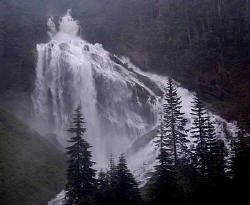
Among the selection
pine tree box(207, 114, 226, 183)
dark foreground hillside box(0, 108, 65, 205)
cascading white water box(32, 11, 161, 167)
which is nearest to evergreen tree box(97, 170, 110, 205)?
pine tree box(207, 114, 226, 183)

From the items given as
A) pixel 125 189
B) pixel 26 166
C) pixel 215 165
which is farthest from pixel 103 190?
pixel 26 166

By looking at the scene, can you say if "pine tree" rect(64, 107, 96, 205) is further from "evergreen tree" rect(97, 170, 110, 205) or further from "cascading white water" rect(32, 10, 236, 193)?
"cascading white water" rect(32, 10, 236, 193)

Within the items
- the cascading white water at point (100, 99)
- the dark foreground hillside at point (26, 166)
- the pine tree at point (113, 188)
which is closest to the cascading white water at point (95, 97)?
the cascading white water at point (100, 99)

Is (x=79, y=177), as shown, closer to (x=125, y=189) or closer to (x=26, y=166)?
(x=125, y=189)

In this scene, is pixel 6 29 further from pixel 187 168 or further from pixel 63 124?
pixel 187 168

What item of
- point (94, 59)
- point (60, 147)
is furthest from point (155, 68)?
point (60, 147)
